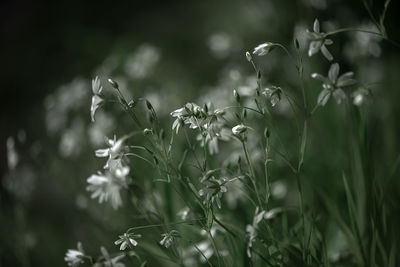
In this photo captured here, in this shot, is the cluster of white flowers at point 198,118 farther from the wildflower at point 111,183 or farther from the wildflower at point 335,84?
the wildflower at point 335,84

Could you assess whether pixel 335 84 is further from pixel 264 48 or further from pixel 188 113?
pixel 188 113

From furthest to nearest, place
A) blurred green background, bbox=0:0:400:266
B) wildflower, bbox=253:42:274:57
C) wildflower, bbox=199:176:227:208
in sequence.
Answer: blurred green background, bbox=0:0:400:266 < wildflower, bbox=253:42:274:57 < wildflower, bbox=199:176:227:208

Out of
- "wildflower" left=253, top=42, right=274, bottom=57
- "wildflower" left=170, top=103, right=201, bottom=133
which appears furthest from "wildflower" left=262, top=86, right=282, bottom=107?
"wildflower" left=170, top=103, right=201, bottom=133

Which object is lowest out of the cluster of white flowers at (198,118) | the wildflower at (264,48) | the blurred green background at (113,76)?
the blurred green background at (113,76)

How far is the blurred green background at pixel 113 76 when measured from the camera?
9.07 ft

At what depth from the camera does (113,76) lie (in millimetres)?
4070

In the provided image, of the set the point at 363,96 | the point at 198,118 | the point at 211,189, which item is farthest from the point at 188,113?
the point at 363,96

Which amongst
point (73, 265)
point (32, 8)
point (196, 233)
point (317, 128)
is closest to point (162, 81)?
point (317, 128)

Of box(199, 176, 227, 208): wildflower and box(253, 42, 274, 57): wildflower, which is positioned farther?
box(253, 42, 274, 57): wildflower

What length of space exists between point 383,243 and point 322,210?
0.67 m

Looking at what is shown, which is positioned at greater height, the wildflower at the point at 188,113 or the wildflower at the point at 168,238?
the wildflower at the point at 188,113

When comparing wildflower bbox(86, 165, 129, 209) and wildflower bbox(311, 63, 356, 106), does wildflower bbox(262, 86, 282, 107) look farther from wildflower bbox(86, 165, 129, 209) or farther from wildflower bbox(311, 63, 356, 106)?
wildflower bbox(86, 165, 129, 209)

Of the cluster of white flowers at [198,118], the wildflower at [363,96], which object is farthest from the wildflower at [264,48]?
the wildflower at [363,96]

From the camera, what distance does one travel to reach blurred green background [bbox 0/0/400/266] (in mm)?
2764
